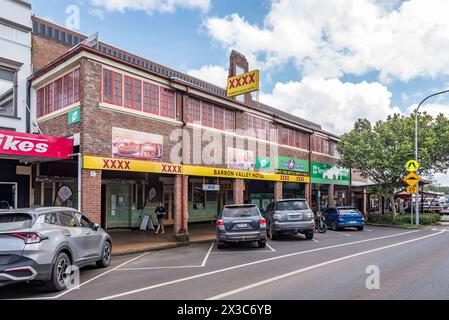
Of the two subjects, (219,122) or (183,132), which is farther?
(219,122)

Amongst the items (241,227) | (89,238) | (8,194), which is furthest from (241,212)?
(8,194)

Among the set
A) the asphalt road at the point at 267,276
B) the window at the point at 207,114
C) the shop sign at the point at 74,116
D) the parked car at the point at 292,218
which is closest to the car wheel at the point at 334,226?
the parked car at the point at 292,218

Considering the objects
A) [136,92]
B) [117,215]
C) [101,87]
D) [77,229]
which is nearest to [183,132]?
[136,92]

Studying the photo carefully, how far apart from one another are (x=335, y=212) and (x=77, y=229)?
16.8 metres

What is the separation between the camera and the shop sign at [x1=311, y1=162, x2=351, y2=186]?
26372 mm

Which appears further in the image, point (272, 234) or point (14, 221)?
point (272, 234)

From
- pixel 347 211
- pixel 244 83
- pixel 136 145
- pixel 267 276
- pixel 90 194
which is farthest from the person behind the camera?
pixel 347 211

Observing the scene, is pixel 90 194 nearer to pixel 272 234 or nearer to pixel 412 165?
pixel 272 234

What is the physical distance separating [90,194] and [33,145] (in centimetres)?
Result: 236

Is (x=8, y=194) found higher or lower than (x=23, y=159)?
lower

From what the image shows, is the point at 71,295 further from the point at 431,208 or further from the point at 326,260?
the point at 431,208

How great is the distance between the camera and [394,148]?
25922mm

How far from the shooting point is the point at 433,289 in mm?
6645

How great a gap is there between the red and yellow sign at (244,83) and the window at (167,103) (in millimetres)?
4950
